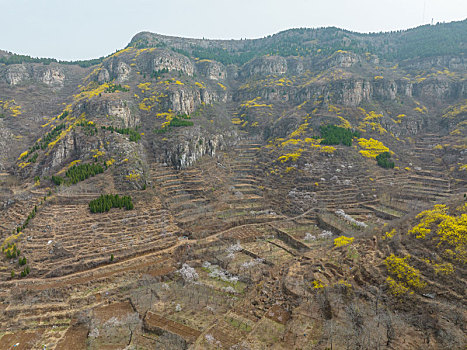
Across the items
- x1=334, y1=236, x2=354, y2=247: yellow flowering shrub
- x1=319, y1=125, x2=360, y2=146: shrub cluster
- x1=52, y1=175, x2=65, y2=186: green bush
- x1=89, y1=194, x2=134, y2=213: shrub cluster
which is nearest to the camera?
x1=334, y1=236, x2=354, y2=247: yellow flowering shrub

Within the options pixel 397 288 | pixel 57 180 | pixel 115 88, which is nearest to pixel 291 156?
pixel 397 288

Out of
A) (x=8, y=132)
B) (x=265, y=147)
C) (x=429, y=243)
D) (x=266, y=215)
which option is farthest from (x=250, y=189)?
(x=8, y=132)

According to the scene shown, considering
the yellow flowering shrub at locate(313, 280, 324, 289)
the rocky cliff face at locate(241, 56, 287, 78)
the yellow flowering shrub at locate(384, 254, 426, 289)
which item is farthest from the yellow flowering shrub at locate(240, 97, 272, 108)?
the yellow flowering shrub at locate(384, 254, 426, 289)

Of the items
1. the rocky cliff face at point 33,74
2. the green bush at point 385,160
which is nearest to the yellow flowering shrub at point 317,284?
the green bush at point 385,160

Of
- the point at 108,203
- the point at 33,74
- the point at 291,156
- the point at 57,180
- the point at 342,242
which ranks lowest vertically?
the point at 342,242

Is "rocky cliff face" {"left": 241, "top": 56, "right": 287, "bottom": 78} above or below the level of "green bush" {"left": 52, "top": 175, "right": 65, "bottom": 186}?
above

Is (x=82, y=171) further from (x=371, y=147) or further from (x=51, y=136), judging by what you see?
(x=371, y=147)

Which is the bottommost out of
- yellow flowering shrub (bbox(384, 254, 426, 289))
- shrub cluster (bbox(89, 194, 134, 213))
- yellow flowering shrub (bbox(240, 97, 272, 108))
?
yellow flowering shrub (bbox(384, 254, 426, 289))

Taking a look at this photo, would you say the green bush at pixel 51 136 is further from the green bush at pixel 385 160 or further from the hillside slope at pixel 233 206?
the green bush at pixel 385 160

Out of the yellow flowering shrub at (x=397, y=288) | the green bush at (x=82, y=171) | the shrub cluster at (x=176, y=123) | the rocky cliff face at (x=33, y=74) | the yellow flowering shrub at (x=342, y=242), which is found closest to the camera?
the yellow flowering shrub at (x=397, y=288)

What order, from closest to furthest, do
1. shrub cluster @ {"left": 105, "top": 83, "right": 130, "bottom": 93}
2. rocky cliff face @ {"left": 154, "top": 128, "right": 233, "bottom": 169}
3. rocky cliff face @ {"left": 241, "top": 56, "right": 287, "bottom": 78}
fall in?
rocky cliff face @ {"left": 154, "top": 128, "right": 233, "bottom": 169}, shrub cluster @ {"left": 105, "top": 83, "right": 130, "bottom": 93}, rocky cliff face @ {"left": 241, "top": 56, "right": 287, "bottom": 78}

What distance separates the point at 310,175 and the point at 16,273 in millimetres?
61490

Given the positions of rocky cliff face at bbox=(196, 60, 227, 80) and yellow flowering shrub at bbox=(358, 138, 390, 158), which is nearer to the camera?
yellow flowering shrub at bbox=(358, 138, 390, 158)

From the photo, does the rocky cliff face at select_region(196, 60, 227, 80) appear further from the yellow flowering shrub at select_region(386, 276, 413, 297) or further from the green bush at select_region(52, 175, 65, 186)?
the yellow flowering shrub at select_region(386, 276, 413, 297)
